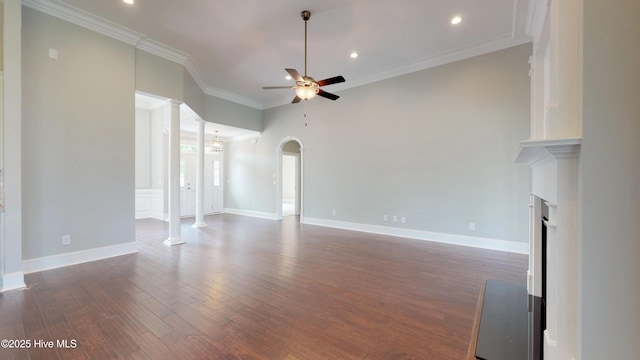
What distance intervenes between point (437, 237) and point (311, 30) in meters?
4.41

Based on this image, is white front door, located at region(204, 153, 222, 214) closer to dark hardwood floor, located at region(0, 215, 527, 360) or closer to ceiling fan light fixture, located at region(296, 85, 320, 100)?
dark hardwood floor, located at region(0, 215, 527, 360)

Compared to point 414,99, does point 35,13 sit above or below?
above

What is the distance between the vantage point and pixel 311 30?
3926 mm

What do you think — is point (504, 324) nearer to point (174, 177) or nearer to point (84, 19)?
point (174, 177)

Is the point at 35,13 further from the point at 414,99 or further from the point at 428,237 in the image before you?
the point at 428,237

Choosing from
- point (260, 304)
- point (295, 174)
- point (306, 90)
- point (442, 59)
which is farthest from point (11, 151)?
point (295, 174)

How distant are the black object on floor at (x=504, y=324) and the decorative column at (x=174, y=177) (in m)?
4.94

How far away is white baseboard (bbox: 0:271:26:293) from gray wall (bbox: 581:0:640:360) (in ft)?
16.6

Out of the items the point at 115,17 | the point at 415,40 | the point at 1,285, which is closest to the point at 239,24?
the point at 115,17

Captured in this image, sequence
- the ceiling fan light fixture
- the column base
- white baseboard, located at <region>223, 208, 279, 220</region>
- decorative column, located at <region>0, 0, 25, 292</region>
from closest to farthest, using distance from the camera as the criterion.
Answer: decorative column, located at <region>0, 0, 25, 292</region>
the ceiling fan light fixture
the column base
white baseboard, located at <region>223, 208, 279, 220</region>

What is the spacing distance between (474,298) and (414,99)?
391 centimetres

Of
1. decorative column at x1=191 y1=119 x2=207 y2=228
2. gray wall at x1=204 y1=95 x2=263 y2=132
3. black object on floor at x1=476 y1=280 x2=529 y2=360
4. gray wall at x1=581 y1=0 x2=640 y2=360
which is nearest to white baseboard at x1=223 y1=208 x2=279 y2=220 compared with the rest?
decorative column at x1=191 y1=119 x2=207 y2=228

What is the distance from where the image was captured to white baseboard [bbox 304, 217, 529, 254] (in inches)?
168

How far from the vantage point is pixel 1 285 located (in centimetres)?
282
